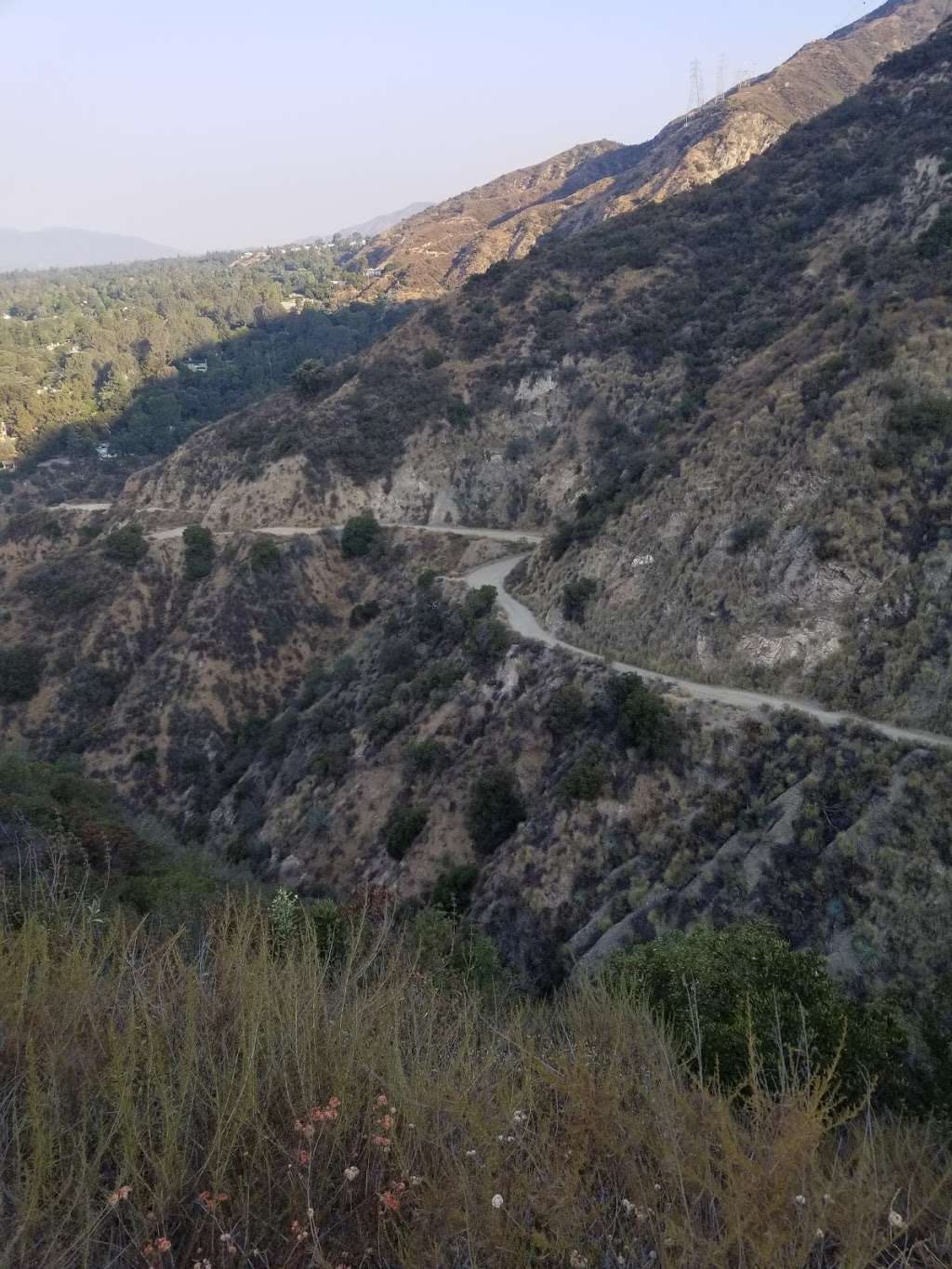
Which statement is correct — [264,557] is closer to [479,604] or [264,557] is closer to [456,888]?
[479,604]

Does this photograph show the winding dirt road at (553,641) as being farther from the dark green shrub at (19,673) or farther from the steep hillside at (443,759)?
the dark green shrub at (19,673)

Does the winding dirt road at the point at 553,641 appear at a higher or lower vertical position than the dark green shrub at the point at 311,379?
lower

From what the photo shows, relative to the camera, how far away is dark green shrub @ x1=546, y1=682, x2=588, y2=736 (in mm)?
30000

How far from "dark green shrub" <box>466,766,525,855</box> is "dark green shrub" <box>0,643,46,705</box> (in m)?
35.7

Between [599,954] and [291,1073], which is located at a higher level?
[291,1073]

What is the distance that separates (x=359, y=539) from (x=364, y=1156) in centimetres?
5398

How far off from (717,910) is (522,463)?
156ft

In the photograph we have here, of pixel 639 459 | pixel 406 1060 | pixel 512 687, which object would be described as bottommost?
pixel 512 687

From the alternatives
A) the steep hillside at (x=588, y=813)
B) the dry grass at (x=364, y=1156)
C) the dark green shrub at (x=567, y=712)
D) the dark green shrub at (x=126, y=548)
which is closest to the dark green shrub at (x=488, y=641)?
the steep hillside at (x=588, y=813)

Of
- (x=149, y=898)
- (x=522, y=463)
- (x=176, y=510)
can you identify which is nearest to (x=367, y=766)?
(x=149, y=898)

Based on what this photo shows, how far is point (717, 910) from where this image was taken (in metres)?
20.2

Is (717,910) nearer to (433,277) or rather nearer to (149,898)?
(149,898)

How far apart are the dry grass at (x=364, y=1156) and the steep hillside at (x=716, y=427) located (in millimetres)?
21135

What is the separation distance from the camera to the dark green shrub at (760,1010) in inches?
404
